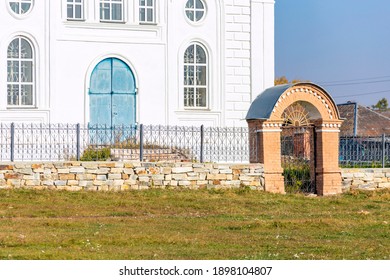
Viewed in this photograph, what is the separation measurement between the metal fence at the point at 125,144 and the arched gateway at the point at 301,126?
15.9 inches

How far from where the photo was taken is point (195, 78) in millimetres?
25609

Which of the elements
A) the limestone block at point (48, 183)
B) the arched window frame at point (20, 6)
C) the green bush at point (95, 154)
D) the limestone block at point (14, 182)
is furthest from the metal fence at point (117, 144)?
the arched window frame at point (20, 6)

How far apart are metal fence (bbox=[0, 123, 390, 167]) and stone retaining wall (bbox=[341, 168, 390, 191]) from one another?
2.59m

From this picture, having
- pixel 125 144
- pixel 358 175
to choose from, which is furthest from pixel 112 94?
pixel 358 175

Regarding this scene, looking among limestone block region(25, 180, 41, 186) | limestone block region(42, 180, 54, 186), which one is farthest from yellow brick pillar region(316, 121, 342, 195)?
limestone block region(25, 180, 41, 186)

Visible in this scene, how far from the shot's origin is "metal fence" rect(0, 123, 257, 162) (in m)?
21.9

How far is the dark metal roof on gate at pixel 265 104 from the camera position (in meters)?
21.8

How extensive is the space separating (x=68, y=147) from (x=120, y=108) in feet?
10.9

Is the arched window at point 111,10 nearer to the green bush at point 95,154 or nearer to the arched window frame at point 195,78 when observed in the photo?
the arched window frame at point 195,78

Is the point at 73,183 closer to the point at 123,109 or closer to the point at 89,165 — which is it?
the point at 89,165

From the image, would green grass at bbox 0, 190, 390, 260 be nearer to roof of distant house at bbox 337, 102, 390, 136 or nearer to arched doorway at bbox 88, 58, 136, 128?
arched doorway at bbox 88, 58, 136, 128

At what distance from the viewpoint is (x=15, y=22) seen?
24.0 meters
